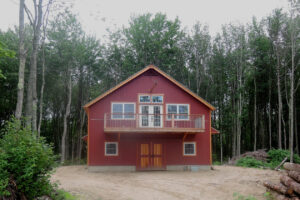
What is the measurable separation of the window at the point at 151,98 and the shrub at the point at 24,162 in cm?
1210

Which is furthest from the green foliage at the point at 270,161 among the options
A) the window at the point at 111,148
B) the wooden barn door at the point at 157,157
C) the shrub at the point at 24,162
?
the shrub at the point at 24,162

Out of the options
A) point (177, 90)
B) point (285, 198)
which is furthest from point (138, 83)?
point (285, 198)

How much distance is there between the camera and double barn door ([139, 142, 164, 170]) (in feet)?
65.3

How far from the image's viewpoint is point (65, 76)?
110ft

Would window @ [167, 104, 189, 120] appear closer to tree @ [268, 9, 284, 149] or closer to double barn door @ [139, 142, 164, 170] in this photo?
double barn door @ [139, 142, 164, 170]

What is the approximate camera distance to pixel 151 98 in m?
20.6

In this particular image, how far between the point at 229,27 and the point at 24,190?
31177mm

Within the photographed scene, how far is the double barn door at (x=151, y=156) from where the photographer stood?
19906 millimetres

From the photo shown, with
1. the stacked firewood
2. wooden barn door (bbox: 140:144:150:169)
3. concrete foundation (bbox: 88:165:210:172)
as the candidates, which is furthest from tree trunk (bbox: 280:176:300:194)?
wooden barn door (bbox: 140:144:150:169)

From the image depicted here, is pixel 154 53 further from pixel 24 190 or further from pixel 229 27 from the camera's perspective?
pixel 24 190

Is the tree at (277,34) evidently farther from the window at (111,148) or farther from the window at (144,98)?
the window at (111,148)

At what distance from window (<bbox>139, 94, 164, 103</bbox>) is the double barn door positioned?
3025 mm

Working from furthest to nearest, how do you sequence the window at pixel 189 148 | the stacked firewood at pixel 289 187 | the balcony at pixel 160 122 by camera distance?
1. the window at pixel 189 148
2. the balcony at pixel 160 122
3. the stacked firewood at pixel 289 187

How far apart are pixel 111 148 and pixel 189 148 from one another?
218 inches
